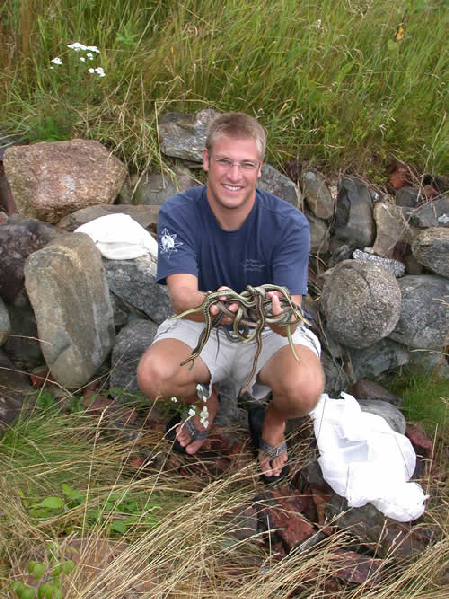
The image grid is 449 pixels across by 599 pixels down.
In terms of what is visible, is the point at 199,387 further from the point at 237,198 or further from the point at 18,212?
the point at 18,212

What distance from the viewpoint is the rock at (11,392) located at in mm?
2393

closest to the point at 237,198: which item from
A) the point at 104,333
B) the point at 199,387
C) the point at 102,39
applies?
the point at 199,387

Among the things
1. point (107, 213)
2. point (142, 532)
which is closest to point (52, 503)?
point (142, 532)

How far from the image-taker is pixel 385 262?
141 inches

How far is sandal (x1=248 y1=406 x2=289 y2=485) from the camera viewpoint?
2468 mm

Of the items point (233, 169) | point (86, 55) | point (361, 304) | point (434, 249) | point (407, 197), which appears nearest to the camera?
point (233, 169)

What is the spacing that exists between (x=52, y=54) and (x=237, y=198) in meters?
2.38

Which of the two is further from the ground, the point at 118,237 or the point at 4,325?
the point at 118,237

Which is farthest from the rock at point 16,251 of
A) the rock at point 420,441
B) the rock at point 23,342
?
the rock at point 420,441

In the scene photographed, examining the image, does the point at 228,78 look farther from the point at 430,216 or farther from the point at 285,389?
the point at 285,389

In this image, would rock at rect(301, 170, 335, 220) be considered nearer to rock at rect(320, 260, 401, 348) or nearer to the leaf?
rock at rect(320, 260, 401, 348)

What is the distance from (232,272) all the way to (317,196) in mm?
1482

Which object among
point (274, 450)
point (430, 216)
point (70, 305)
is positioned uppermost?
point (430, 216)

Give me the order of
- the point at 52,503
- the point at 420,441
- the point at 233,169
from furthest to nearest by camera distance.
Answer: the point at 420,441 < the point at 233,169 < the point at 52,503
